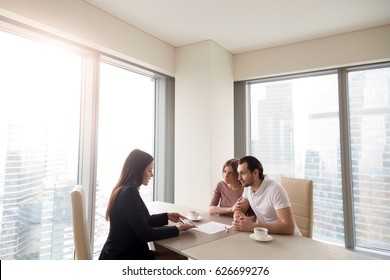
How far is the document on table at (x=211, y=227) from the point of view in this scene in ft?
5.64

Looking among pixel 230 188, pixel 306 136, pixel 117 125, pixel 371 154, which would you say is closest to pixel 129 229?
pixel 230 188

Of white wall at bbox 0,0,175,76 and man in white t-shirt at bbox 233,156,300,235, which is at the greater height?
white wall at bbox 0,0,175,76

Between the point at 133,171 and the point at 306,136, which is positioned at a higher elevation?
the point at 306,136

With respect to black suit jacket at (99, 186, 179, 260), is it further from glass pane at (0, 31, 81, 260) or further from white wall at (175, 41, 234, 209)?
white wall at (175, 41, 234, 209)

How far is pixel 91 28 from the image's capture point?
96.8 inches

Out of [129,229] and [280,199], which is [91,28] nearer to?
[129,229]

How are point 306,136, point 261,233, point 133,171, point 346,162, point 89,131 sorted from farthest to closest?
point 306,136, point 346,162, point 89,131, point 133,171, point 261,233

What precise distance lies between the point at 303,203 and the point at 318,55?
2088 mm

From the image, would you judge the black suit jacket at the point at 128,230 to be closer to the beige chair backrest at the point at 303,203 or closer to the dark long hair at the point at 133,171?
the dark long hair at the point at 133,171

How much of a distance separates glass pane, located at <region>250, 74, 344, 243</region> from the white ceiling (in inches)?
28.6

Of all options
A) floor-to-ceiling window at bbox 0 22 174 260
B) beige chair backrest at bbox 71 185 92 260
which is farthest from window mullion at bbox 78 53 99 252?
beige chair backrest at bbox 71 185 92 260

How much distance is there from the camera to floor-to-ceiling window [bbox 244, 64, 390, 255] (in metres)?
3.05
